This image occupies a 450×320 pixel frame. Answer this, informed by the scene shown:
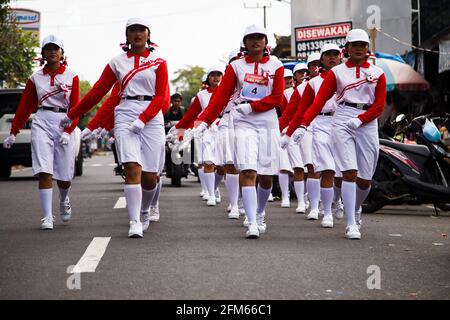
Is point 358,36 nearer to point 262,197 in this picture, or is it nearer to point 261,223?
point 262,197

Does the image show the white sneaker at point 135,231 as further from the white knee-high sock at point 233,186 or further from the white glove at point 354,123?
the white knee-high sock at point 233,186

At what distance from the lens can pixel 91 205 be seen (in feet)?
48.4

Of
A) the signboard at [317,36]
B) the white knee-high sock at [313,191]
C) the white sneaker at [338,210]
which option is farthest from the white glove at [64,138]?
the signboard at [317,36]

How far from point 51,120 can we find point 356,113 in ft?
11.2

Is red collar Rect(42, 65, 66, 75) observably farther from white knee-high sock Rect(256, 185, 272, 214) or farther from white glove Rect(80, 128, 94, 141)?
white knee-high sock Rect(256, 185, 272, 214)

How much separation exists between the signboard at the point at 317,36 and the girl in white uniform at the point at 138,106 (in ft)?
95.1

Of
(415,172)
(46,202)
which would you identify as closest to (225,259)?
(46,202)

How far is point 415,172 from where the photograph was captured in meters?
12.8

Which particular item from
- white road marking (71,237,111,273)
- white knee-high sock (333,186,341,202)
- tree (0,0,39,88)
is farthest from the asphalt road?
tree (0,0,39,88)

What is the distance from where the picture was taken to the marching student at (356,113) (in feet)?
33.3

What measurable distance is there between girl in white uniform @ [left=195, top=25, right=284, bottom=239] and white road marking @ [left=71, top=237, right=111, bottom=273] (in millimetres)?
1580
